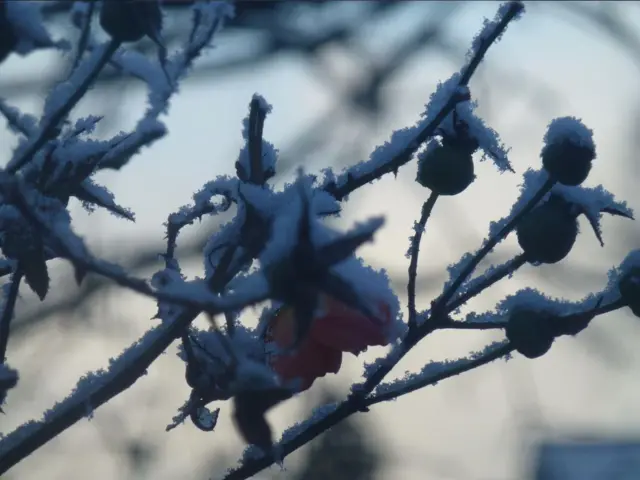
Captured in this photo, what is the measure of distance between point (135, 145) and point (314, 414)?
35 cm

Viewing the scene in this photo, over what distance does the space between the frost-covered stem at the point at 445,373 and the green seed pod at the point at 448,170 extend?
191mm

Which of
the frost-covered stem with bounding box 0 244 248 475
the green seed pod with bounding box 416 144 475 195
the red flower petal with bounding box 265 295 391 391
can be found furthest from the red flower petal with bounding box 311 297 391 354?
the green seed pod with bounding box 416 144 475 195

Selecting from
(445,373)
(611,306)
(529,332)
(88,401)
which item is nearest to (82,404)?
(88,401)

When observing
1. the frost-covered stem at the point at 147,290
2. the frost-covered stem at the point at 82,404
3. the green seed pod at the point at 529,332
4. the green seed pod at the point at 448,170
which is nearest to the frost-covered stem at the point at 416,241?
the green seed pod at the point at 448,170

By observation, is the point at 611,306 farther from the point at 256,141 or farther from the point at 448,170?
the point at 256,141

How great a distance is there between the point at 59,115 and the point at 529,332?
21.9 inches

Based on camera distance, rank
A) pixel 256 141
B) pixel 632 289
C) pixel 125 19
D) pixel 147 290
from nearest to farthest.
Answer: pixel 147 290 < pixel 125 19 < pixel 256 141 < pixel 632 289

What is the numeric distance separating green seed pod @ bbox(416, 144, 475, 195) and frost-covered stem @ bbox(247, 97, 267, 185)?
0.74 feet

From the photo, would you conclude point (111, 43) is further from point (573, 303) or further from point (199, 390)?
point (573, 303)

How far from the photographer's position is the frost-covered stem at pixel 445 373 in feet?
3.26

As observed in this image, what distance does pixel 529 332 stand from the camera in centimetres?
104

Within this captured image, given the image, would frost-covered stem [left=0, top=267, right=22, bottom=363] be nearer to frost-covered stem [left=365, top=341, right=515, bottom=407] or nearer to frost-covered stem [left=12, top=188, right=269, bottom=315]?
frost-covered stem [left=12, top=188, right=269, bottom=315]

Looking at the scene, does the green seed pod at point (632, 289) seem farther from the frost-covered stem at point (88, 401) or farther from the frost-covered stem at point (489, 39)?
the frost-covered stem at point (88, 401)

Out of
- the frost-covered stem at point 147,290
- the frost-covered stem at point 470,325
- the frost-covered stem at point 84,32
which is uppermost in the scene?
the frost-covered stem at point 470,325
